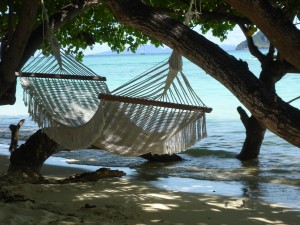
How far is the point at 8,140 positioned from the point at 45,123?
4822 mm

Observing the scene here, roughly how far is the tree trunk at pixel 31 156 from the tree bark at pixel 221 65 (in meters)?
1.79

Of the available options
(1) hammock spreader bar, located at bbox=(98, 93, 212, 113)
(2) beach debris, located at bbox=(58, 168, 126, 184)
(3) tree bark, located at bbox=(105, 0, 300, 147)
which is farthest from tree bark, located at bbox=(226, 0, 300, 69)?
(2) beach debris, located at bbox=(58, 168, 126, 184)

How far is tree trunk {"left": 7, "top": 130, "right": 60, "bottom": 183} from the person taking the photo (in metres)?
4.07

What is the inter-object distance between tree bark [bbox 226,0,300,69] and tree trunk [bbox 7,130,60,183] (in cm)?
237

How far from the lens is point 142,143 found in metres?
3.34

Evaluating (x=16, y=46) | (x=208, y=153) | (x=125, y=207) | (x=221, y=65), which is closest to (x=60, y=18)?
(x=16, y=46)

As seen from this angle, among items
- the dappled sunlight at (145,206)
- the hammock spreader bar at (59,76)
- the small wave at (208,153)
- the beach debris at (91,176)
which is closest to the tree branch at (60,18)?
the hammock spreader bar at (59,76)

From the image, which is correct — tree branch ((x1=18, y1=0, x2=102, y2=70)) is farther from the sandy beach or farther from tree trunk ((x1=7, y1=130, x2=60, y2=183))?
the sandy beach

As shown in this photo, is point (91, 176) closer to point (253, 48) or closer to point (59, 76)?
point (59, 76)

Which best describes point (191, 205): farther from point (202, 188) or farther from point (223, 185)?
point (223, 185)

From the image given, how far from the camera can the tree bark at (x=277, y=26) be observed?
2.12 metres

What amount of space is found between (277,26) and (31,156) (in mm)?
2578

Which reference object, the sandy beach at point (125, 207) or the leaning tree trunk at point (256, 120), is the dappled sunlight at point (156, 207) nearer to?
the sandy beach at point (125, 207)

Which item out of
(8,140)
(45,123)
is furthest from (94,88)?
(8,140)
